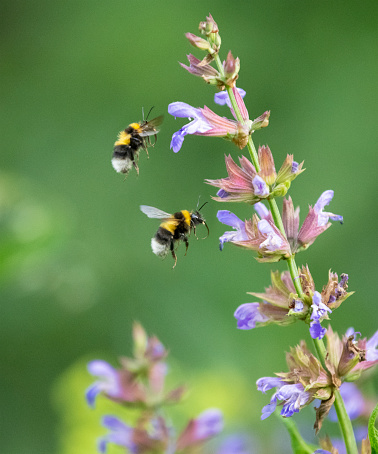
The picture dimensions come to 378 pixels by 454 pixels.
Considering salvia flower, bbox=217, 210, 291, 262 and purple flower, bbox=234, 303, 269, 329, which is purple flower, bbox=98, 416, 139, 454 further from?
salvia flower, bbox=217, 210, 291, 262

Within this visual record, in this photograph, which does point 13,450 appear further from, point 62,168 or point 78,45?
point 78,45

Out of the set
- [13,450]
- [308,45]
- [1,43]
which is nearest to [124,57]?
[1,43]

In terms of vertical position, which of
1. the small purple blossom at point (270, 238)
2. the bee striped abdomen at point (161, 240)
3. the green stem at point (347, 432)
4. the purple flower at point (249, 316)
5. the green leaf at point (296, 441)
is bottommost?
the green stem at point (347, 432)

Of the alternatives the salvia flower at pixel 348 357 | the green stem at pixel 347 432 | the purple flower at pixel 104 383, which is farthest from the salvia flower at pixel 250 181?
the purple flower at pixel 104 383

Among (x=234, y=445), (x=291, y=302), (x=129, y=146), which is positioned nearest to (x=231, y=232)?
(x=291, y=302)

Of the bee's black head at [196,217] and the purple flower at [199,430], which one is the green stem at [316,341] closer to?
the purple flower at [199,430]

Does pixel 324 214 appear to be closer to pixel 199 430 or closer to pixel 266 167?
pixel 266 167
